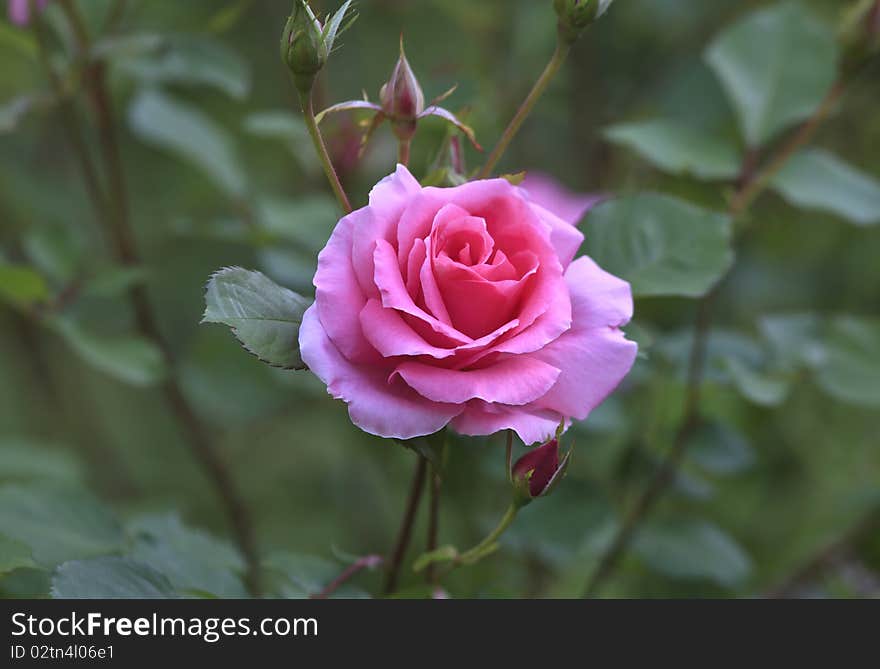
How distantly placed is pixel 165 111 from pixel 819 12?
1039 mm

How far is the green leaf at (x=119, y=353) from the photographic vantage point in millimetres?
909

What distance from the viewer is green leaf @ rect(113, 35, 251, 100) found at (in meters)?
1.03

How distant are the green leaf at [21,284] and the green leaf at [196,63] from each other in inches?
10.9

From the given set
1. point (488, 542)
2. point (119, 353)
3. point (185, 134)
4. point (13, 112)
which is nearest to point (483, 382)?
point (488, 542)

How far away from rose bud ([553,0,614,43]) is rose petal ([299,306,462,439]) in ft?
0.79

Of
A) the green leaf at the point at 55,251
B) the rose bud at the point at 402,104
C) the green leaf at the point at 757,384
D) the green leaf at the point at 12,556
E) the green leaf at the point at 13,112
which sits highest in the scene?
the green leaf at the point at 13,112

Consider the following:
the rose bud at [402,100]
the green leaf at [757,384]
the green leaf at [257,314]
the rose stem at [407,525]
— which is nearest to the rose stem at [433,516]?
the rose stem at [407,525]

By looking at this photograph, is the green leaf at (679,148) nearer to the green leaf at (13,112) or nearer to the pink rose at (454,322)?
the pink rose at (454,322)

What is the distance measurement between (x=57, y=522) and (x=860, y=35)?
2.65 feet

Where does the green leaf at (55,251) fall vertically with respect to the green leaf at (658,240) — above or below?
above

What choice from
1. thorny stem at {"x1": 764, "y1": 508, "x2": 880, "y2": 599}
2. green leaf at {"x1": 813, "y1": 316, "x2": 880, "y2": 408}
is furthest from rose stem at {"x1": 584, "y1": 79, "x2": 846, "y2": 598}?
thorny stem at {"x1": 764, "y1": 508, "x2": 880, "y2": 599}

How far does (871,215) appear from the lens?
36.2 inches
